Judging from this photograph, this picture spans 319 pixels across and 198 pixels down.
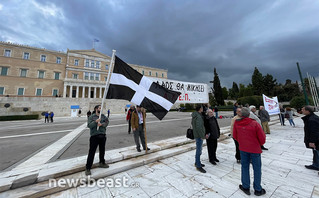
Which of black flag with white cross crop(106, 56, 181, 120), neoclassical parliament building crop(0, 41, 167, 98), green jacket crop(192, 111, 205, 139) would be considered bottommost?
green jacket crop(192, 111, 205, 139)

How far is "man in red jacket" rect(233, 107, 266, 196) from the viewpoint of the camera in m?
2.26

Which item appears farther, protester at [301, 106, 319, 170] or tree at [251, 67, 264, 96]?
tree at [251, 67, 264, 96]

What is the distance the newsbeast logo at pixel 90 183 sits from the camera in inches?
100

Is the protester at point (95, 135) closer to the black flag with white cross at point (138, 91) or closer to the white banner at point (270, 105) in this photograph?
the black flag with white cross at point (138, 91)

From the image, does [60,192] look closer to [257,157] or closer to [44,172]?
[44,172]

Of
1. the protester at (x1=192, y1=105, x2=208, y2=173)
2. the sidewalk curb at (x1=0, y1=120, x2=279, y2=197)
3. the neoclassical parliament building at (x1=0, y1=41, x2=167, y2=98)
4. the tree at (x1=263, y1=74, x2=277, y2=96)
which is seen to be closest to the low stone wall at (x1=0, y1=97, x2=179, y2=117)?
the neoclassical parliament building at (x1=0, y1=41, x2=167, y2=98)

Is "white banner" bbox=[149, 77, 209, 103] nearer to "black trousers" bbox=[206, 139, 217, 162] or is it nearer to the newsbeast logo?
"black trousers" bbox=[206, 139, 217, 162]

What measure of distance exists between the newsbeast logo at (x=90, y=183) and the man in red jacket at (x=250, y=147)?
224 centimetres

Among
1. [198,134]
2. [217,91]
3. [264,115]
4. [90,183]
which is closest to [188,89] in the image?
[198,134]

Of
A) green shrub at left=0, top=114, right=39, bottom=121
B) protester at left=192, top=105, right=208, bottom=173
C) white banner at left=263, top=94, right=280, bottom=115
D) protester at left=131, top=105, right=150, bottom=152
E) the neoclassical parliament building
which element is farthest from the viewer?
the neoclassical parliament building

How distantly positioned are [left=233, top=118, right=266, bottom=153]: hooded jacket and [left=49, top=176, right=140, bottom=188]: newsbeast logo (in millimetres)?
2398

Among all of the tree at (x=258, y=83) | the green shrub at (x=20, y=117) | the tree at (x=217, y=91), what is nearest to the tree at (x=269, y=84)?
the tree at (x=258, y=83)

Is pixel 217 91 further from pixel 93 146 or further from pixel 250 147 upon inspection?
pixel 93 146

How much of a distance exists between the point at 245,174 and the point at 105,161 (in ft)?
11.4
